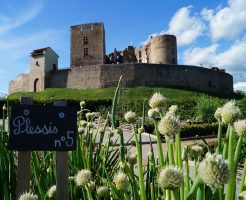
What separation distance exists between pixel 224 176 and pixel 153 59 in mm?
46775

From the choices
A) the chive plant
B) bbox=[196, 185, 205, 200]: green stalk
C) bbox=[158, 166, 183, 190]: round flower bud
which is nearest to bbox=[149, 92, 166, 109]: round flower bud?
the chive plant

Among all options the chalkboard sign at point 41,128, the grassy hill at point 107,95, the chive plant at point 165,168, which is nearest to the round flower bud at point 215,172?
the chive plant at point 165,168

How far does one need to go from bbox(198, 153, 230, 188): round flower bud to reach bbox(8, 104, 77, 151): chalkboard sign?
136cm

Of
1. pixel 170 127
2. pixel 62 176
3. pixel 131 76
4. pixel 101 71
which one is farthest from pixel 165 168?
pixel 101 71

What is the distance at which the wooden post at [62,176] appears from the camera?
2152 millimetres

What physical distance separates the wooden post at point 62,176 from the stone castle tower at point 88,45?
41422mm

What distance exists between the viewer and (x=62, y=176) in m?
2.27

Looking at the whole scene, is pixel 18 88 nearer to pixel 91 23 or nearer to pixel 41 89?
pixel 41 89

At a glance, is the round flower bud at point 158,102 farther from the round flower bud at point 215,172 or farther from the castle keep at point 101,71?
the castle keep at point 101,71

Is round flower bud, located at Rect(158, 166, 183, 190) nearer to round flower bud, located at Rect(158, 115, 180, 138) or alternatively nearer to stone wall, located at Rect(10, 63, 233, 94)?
round flower bud, located at Rect(158, 115, 180, 138)

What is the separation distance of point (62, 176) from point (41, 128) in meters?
0.32

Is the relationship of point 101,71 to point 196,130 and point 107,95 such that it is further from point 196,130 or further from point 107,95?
point 196,130

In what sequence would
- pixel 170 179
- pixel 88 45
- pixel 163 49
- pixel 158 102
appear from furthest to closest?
pixel 163 49 → pixel 88 45 → pixel 158 102 → pixel 170 179

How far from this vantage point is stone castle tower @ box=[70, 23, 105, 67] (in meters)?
43.5
